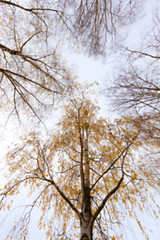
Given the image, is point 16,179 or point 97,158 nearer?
point 16,179

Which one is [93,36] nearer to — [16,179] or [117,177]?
[117,177]

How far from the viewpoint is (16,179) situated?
2.76 meters

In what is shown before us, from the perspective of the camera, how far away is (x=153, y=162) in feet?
12.1

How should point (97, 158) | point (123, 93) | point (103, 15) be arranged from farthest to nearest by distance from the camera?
point (123, 93) → point (97, 158) → point (103, 15)

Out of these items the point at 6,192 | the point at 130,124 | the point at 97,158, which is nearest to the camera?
the point at 6,192

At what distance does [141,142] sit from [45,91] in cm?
410

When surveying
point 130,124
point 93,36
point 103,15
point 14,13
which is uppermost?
point 14,13

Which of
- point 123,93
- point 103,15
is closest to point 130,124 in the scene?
point 123,93

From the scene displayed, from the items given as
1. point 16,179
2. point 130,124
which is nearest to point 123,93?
point 130,124

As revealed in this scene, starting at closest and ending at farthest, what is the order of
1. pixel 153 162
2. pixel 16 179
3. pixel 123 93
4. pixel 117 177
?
pixel 16 179
pixel 117 177
pixel 153 162
pixel 123 93

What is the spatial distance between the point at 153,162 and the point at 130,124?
1.55 metres

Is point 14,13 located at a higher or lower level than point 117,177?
higher

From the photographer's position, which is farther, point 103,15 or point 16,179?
point 16,179

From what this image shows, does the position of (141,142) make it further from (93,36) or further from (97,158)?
(93,36)
